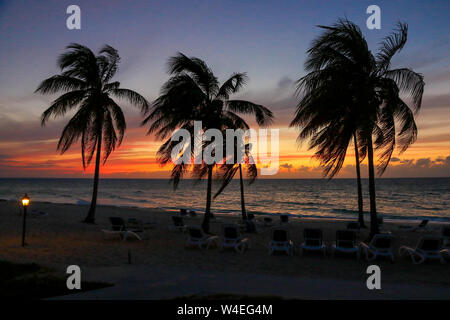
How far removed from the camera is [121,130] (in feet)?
58.1

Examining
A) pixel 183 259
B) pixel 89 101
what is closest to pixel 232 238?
pixel 183 259

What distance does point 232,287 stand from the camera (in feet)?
19.3

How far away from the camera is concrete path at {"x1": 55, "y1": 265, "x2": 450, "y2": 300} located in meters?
5.39

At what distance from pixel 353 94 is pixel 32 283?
34.3ft

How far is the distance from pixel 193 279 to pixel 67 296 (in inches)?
86.8

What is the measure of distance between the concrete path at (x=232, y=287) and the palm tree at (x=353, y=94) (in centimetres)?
503

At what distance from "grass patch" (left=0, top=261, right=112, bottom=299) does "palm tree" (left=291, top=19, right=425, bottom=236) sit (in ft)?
25.3

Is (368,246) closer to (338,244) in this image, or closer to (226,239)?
(338,244)

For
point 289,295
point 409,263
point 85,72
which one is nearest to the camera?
point 289,295

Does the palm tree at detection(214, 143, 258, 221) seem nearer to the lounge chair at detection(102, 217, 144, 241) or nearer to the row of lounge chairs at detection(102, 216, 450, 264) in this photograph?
the row of lounge chairs at detection(102, 216, 450, 264)

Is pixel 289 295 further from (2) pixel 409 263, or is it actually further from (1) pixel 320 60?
(1) pixel 320 60
